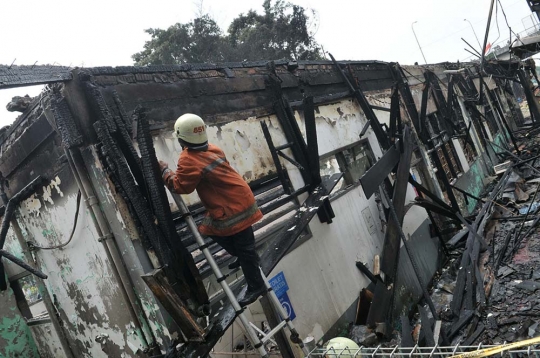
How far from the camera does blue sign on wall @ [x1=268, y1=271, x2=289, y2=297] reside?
4566 mm

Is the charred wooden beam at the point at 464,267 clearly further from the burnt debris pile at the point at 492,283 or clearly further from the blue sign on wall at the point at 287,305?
the blue sign on wall at the point at 287,305

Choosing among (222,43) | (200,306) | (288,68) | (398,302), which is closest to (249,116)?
(288,68)

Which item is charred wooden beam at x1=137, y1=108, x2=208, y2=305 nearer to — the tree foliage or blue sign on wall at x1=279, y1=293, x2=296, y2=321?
blue sign on wall at x1=279, y1=293, x2=296, y2=321

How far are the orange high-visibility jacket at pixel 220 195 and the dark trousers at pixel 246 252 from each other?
105 millimetres

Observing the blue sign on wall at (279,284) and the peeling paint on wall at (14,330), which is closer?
the blue sign on wall at (279,284)

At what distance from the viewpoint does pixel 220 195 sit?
10.8 ft

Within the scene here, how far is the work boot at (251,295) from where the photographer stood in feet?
10.8

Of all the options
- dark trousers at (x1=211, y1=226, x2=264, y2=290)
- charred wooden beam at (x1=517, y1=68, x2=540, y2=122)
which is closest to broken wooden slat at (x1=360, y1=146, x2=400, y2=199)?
dark trousers at (x1=211, y1=226, x2=264, y2=290)

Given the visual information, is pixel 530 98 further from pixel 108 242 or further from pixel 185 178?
pixel 108 242

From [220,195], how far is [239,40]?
79.3 feet

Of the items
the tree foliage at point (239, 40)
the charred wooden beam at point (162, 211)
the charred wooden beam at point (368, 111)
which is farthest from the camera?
the tree foliage at point (239, 40)

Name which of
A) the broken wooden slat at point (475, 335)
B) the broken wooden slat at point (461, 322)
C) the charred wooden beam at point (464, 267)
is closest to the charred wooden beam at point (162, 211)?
the broken wooden slat at point (475, 335)

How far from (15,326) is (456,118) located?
13992mm

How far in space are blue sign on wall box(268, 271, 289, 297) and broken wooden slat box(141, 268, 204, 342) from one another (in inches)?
64.9
